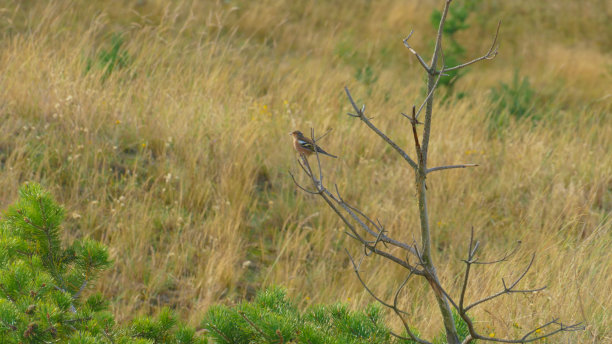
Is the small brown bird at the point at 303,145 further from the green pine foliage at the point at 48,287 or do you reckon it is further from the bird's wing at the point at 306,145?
the green pine foliage at the point at 48,287

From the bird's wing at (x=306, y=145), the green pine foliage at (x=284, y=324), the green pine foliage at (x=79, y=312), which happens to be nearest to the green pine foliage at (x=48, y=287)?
the green pine foliage at (x=79, y=312)

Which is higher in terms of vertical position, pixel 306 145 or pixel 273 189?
pixel 306 145

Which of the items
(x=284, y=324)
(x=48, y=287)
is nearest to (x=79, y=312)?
(x=48, y=287)

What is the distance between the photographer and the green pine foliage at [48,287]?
1585mm

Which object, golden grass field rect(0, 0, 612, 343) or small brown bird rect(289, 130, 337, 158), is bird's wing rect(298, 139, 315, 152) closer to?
small brown bird rect(289, 130, 337, 158)

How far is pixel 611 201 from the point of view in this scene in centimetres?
505

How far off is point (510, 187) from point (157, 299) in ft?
9.93

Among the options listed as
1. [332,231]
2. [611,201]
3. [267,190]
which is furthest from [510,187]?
[267,190]

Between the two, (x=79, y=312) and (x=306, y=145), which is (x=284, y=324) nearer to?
(x=79, y=312)

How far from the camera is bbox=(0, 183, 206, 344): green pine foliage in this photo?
5.20ft

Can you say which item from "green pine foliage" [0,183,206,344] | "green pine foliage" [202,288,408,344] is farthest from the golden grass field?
"green pine foliage" [0,183,206,344]

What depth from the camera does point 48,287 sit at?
1814mm

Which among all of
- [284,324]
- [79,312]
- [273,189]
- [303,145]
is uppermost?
[303,145]

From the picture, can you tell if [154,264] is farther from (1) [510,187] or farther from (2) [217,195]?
(1) [510,187]
